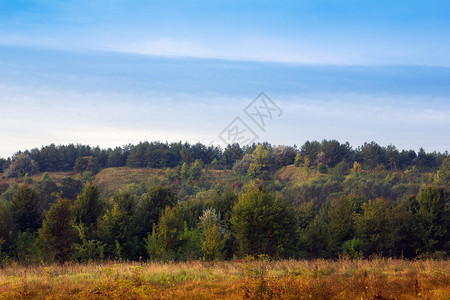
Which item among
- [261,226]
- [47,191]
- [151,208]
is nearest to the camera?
[261,226]

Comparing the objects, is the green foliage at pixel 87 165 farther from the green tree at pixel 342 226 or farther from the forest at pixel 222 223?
the green tree at pixel 342 226

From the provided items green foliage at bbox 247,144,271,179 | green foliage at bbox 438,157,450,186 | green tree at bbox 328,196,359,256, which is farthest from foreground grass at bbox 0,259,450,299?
green foliage at bbox 247,144,271,179

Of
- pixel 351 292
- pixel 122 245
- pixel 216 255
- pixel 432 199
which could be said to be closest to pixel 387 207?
pixel 432 199

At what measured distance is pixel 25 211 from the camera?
39688 mm

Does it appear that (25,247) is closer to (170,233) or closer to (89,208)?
(89,208)

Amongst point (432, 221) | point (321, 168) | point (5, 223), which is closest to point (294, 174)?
point (321, 168)

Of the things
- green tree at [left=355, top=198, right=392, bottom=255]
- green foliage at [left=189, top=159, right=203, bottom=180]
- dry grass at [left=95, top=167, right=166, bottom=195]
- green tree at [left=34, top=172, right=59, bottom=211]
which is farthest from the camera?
green foliage at [left=189, top=159, right=203, bottom=180]

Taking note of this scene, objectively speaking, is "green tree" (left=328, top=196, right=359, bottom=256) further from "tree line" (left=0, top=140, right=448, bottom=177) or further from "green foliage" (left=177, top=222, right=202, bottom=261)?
"tree line" (left=0, top=140, right=448, bottom=177)

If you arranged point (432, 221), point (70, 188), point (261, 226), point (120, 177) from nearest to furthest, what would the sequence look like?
1. point (261, 226)
2. point (432, 221)
3. point (70, 188)
4. point (120, 177)

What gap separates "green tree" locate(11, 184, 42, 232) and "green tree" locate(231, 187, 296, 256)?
79.0ft

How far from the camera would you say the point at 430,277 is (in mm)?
11438

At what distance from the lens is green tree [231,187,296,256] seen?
112 ft

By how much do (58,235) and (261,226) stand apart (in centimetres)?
1896

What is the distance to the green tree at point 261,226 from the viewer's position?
3406cm
